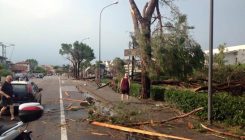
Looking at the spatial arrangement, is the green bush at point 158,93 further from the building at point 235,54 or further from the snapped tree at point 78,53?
the snapped tree at point 78,53

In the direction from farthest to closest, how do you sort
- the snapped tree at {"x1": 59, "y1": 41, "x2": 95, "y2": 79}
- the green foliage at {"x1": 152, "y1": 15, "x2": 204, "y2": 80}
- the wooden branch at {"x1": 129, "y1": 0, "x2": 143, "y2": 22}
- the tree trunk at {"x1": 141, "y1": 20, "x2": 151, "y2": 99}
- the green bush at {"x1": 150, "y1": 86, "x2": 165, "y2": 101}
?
the snapped tree at {"x1": 59, "y1": 41, "x2": 95, "y2": 79} → the wooden branch at {"x1": 129, "y1": 0, "x2": 143, "y2": 22} → the tree trunk at {"x1": 141, "y1": 20, "x2": 151, "y2": 99} → the green foliage at {"x1": 152, "y1": 15, "x2": 204, "y2": 80} → the green bush at {"x1": 150, "y1": 86, "x2": 165, "y2": 101}

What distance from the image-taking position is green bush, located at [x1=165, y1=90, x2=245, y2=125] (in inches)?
532

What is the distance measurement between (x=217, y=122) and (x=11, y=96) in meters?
7.41

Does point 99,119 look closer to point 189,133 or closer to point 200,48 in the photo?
point 189,133

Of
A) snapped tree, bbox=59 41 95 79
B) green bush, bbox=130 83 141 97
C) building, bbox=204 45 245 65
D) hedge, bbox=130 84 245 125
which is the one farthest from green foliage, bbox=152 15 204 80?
snapped tree, bbox=59 41 95 79

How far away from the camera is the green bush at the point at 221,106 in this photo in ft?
44.3

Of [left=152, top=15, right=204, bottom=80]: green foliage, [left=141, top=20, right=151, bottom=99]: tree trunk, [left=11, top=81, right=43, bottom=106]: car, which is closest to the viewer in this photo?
[left=11, top=81, right=43, bottom=106]: car

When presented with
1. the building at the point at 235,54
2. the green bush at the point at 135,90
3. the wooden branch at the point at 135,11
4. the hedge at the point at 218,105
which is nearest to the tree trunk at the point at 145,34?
the wooden branch at the point at 135,11

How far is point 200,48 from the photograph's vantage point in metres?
25.5

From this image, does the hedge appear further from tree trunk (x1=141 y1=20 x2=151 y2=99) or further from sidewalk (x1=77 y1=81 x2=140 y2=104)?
sidewalk (x1=77 y1=81 x2=140 y2=104)

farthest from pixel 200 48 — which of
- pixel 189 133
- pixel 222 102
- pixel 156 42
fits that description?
pixel 189 133

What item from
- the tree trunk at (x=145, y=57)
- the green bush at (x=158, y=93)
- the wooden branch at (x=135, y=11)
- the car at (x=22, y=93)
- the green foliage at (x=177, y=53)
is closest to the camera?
the car at (x=22, y=93)

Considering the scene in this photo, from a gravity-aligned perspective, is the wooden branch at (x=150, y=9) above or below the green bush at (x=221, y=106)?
above

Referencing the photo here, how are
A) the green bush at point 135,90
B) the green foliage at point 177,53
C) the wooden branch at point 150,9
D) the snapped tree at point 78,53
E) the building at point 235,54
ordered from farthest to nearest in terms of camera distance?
the snapped tree at point 78,53 → the building at point 235,54 → the green bush at point 135,90 → the wooden branch at point 150,9 → the green foliage at point 177,53
